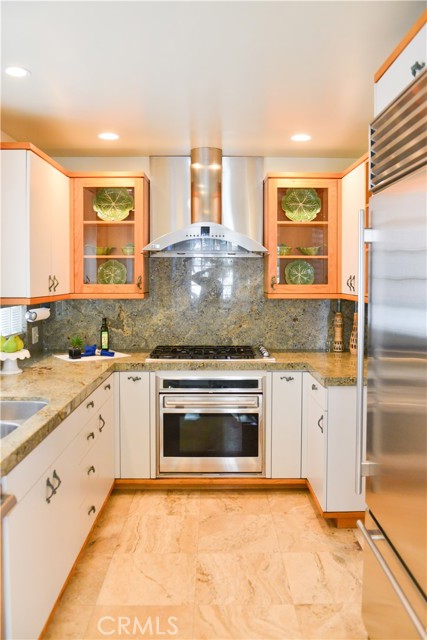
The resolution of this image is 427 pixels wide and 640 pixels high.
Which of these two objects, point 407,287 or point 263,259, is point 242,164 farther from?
point 407,287

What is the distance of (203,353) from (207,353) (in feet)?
0.10

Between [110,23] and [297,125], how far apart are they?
1.52 m

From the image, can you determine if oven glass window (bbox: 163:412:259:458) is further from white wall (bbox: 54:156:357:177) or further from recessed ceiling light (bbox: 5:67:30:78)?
recessed ceiling light (bbox: 5:67:30:78)

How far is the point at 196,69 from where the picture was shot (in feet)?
7.61

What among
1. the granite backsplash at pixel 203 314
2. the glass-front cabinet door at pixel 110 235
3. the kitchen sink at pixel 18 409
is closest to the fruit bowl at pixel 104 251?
the glass-front cabinet door at pixel 110 235

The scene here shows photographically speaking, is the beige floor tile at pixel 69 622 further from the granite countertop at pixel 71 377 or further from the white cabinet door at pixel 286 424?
the white cabinet door at pixel 286 424

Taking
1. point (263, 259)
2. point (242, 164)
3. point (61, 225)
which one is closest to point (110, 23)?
point (61, 225)

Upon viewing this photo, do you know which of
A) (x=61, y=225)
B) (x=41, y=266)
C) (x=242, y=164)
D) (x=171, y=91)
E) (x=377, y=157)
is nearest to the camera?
(x=377, y=157)

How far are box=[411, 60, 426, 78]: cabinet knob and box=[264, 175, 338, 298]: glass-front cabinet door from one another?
2117mm

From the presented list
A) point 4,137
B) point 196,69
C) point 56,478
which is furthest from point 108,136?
point 56,478

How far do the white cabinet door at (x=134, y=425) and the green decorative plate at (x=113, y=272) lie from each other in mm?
751

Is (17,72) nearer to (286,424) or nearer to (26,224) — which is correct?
(26,224)

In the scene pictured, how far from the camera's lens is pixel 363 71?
7.66 feet

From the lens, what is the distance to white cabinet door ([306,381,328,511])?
9.68 feet
